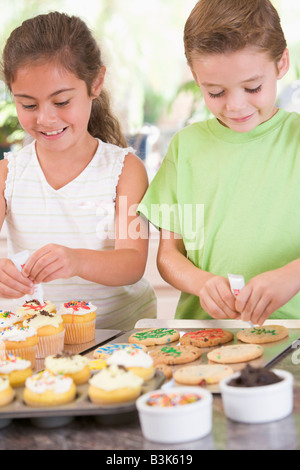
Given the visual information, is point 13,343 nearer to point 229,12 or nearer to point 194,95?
point 229,12

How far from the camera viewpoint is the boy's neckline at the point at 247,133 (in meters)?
1.81

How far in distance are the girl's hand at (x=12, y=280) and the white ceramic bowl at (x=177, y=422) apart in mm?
694

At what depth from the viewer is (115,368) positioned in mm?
1108

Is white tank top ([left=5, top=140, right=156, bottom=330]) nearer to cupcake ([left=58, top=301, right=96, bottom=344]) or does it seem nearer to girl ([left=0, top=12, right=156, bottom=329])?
girl ([left=0, top=12, right=156, bottom=329])

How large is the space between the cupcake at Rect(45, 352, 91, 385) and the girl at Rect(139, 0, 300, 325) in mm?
399

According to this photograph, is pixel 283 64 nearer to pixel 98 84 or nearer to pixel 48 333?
pixel 98 84

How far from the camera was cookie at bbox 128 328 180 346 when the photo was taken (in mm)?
1503

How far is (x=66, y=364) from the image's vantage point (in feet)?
3.90

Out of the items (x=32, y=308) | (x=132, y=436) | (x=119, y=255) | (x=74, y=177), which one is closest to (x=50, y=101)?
(x=74, y=177)

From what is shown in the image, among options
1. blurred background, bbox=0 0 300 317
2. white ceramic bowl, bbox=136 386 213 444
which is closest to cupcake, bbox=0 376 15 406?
white ceramic bowl, bbox=136 386 213 444

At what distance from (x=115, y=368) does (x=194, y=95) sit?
9.31 ft

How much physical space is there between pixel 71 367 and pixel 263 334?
0.53 m
